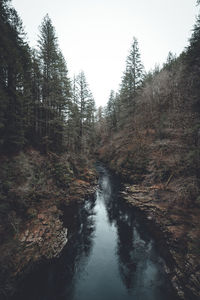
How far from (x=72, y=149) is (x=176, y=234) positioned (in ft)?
50.8

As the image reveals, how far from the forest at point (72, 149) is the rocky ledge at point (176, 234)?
0.05 meters

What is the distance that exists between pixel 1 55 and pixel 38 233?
11.2m

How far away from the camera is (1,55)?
26.6 ft

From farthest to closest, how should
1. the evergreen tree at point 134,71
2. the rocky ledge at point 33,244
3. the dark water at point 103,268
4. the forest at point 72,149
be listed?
1. the evergreen tree at point 134,71
2. the forest at point 72,149
3. the dark water at point 103,268
4. the rocky ledge at point 33,244

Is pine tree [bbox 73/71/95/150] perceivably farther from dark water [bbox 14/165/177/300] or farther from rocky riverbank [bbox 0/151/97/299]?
dark water [bbox 14/165/177/300]

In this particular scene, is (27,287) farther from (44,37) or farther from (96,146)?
(96,146)

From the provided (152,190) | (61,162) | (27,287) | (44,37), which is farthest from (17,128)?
(152,190)

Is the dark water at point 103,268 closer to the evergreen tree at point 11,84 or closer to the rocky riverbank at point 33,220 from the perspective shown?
the rocky riverbank at point 33,220

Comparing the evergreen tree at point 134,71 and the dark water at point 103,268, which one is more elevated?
the evergreen tree at point 134,71

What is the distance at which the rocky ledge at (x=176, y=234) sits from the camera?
5.77 m

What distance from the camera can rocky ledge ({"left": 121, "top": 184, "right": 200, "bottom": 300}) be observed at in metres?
5.77

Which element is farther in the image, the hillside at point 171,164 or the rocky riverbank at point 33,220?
the hillside at point 171,164

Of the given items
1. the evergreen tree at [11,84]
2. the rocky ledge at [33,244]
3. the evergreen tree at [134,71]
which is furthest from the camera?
the evergreen tree at [134,71]

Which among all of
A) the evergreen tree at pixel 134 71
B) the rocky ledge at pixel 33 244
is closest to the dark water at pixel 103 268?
the rocky ledge at pixel 33 244
